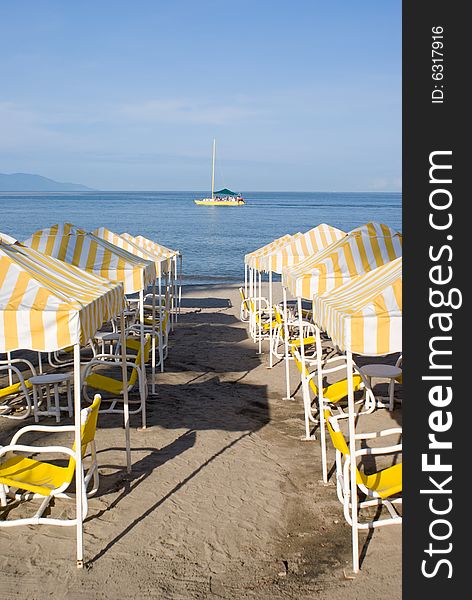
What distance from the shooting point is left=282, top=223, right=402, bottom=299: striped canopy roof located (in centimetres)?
736

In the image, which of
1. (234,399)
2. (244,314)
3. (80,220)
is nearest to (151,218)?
(80,220)

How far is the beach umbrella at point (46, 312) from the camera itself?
4258mm

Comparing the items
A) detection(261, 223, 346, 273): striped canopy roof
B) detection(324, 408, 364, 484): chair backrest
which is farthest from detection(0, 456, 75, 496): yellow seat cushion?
detection(261, 223, 346, 273): striped canopy roof

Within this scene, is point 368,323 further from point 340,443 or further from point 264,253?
point 264,253

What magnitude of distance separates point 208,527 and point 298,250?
624 centimetres

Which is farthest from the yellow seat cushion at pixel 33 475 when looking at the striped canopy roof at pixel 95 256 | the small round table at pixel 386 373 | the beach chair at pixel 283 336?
the beach chair at pixel 283 336

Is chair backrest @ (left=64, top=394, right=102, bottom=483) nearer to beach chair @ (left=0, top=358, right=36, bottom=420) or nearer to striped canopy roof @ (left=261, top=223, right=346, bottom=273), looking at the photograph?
beach chair @ (left=0, top=358, right=36, bottom=420)

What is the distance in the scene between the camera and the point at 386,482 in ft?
16.4

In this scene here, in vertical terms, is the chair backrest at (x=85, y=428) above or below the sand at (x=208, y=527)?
above

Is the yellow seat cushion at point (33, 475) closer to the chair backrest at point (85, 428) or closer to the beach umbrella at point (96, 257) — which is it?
the chair backrest at point (85, 428)

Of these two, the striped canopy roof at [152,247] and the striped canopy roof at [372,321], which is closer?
the striped canopy roof at [372,321]

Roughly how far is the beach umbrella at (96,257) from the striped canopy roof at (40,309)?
3.01 meters

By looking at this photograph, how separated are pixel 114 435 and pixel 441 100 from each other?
528 centimetres

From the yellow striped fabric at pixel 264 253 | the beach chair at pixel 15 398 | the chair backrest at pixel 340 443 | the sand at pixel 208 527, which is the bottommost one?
the sand at pixel 208 527
